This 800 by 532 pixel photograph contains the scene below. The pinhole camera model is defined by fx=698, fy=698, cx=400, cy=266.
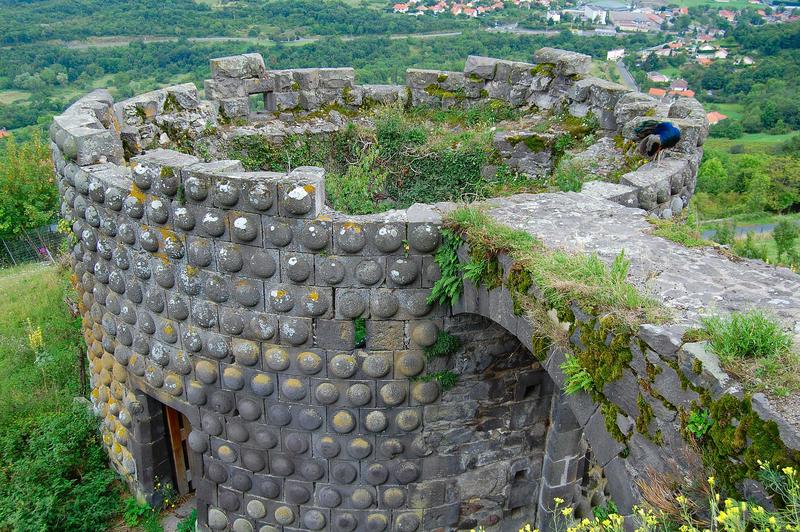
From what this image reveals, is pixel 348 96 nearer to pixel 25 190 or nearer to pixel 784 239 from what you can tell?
pixel 25 190

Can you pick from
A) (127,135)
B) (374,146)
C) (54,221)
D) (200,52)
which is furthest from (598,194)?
(200,52)

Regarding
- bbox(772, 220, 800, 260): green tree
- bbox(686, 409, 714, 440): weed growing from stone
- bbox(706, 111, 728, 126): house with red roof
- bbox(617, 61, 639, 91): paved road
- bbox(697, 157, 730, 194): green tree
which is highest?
bbox(686, 409, 714, 440): weed growing from stone

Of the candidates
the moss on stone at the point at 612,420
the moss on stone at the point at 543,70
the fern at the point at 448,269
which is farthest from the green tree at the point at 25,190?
the moss on stone at the point at 612,420

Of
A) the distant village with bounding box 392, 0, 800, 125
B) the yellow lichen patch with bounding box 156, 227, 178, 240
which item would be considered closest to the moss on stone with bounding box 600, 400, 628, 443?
the yellow lichen patch with bounding box 156, 227, 178, 240

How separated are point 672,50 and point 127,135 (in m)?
36.8

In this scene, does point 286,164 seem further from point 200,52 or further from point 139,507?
point 200,52

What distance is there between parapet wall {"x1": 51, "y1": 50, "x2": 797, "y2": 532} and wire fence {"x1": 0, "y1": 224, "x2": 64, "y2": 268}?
13.5 metres

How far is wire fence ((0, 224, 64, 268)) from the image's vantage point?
64.2 feet

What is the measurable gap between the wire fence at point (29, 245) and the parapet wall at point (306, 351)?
13516 millimetres

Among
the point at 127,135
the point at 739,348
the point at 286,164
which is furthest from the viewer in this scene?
the point at 286,164

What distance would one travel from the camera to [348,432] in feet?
20.3

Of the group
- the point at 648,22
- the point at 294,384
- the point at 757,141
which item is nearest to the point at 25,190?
the point at 294,384

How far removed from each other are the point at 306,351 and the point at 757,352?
3.68 meters

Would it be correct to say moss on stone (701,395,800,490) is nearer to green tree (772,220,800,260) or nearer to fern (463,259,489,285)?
fern (463,259,489,285)
